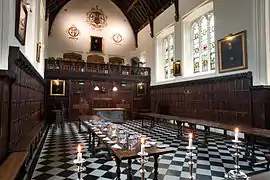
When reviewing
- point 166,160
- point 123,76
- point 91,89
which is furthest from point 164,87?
point 166,160

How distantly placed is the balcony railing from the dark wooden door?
8.75 m

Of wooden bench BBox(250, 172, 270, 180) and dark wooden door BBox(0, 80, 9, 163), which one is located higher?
dark wooden door BBox(0, 80, 9, 163)

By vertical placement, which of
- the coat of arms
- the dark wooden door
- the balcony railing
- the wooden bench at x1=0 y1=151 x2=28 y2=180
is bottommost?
the wooden bench at x1=0 y1=151 x2=28 y2=180

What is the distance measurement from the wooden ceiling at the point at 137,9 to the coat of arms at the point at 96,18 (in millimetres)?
1630

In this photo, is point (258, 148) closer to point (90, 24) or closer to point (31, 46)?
point (31, 46)

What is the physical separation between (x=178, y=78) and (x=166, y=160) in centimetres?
656

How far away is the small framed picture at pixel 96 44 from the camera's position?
14133mm

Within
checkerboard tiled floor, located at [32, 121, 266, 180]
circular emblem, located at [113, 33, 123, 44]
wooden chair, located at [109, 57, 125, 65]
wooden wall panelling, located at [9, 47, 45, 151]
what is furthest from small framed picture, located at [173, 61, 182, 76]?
wooden wall panelling, located at [9, 47, 45, 151]

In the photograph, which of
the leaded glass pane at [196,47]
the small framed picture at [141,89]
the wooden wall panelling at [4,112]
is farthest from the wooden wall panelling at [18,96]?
the small framed picture at [141,89]

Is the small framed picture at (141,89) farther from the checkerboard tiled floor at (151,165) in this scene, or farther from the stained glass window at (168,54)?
the checkerboard tiled floor at (151,165)

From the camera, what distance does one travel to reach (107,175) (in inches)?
126

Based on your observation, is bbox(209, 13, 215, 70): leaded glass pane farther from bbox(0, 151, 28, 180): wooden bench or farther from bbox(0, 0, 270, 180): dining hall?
bbox(0, 151, 28, 180): wooden bench

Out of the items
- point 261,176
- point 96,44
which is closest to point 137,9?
point 96,44

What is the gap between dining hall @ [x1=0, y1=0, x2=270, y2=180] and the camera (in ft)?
9.84
